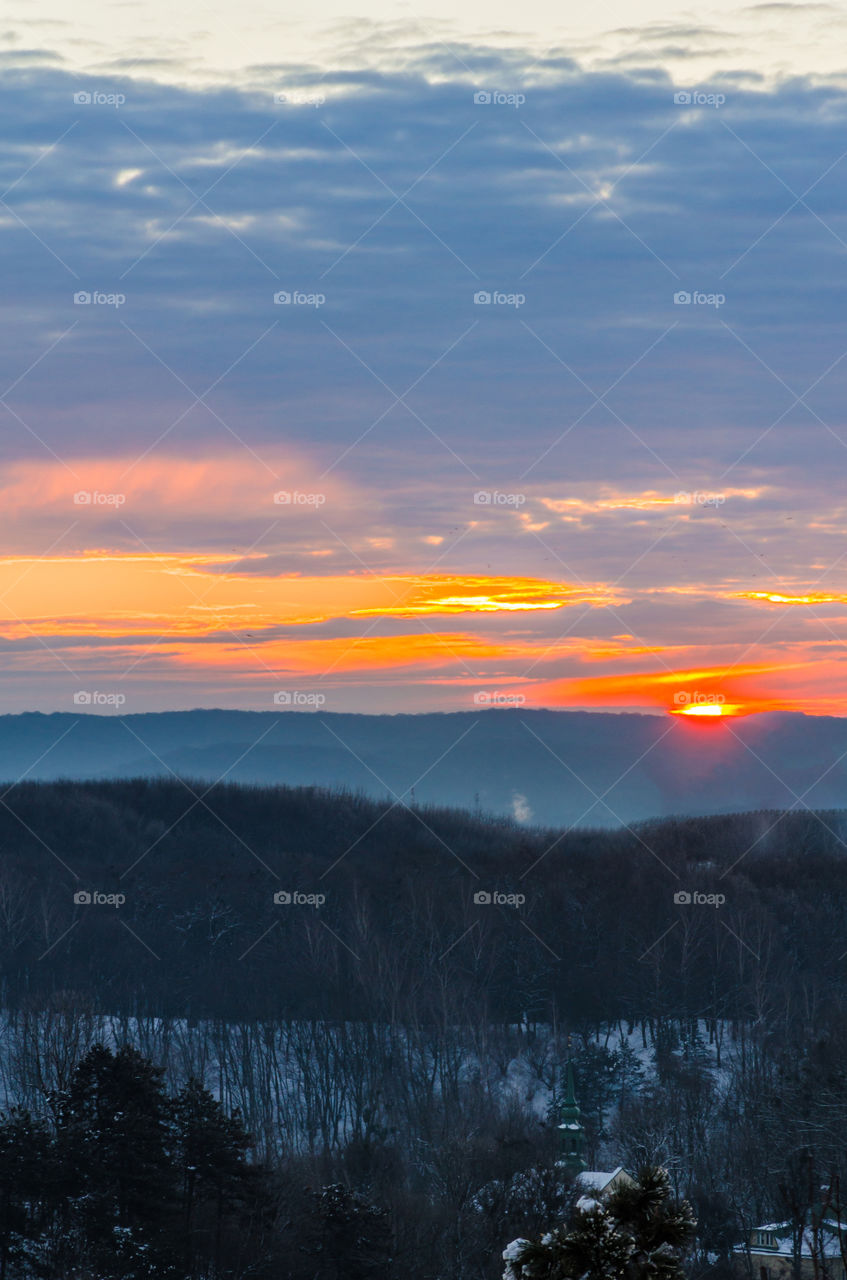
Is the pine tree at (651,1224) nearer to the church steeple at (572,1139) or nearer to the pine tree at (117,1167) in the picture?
the pine tree at (117,1167)

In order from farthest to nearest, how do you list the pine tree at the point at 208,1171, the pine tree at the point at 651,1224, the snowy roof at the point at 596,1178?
the snowy roof at the point at 596,1178 < the pine tree at the point at 208,1171 < the pine tree at the point at 651,1224

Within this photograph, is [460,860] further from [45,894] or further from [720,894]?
[45,894]

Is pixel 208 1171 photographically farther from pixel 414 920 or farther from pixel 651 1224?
pixel 414 920

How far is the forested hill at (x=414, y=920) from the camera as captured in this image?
122 m

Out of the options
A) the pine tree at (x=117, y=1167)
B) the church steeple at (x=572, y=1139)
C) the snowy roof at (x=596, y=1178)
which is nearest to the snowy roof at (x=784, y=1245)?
the snowy roof at (x=596, y=1178)

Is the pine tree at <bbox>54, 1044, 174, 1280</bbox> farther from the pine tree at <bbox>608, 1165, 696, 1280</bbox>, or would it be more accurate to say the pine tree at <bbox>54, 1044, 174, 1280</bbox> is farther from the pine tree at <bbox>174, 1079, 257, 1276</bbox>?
the pine tree at <bbox>608, 1165, 696, 1280</bbox>

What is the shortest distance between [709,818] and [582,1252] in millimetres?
175593

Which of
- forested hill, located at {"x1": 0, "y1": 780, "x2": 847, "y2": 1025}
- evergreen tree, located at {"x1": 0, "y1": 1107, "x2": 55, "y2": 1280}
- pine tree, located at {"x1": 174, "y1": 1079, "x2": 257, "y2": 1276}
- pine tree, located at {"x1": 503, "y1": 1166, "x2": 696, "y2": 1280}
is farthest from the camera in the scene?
forested hill, located at {"x1": 0, "y1": 780, "x2": 847, "y2": 1025}

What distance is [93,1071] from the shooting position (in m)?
49.8

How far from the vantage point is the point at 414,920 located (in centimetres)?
13575

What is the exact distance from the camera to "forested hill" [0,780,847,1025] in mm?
122500

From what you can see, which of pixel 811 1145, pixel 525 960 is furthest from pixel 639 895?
pixel 811 1145

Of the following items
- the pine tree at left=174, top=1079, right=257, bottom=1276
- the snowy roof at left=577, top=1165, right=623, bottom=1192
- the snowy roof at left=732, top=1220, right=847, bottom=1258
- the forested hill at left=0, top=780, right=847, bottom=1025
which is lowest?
the snowy roof at left=732, top=1220, right=847, bottom=1258

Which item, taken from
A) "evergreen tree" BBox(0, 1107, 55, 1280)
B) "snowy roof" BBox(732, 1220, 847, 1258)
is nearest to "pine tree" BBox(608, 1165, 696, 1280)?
"evergreen tree" BBox(0, 1107, 55, 1280)
